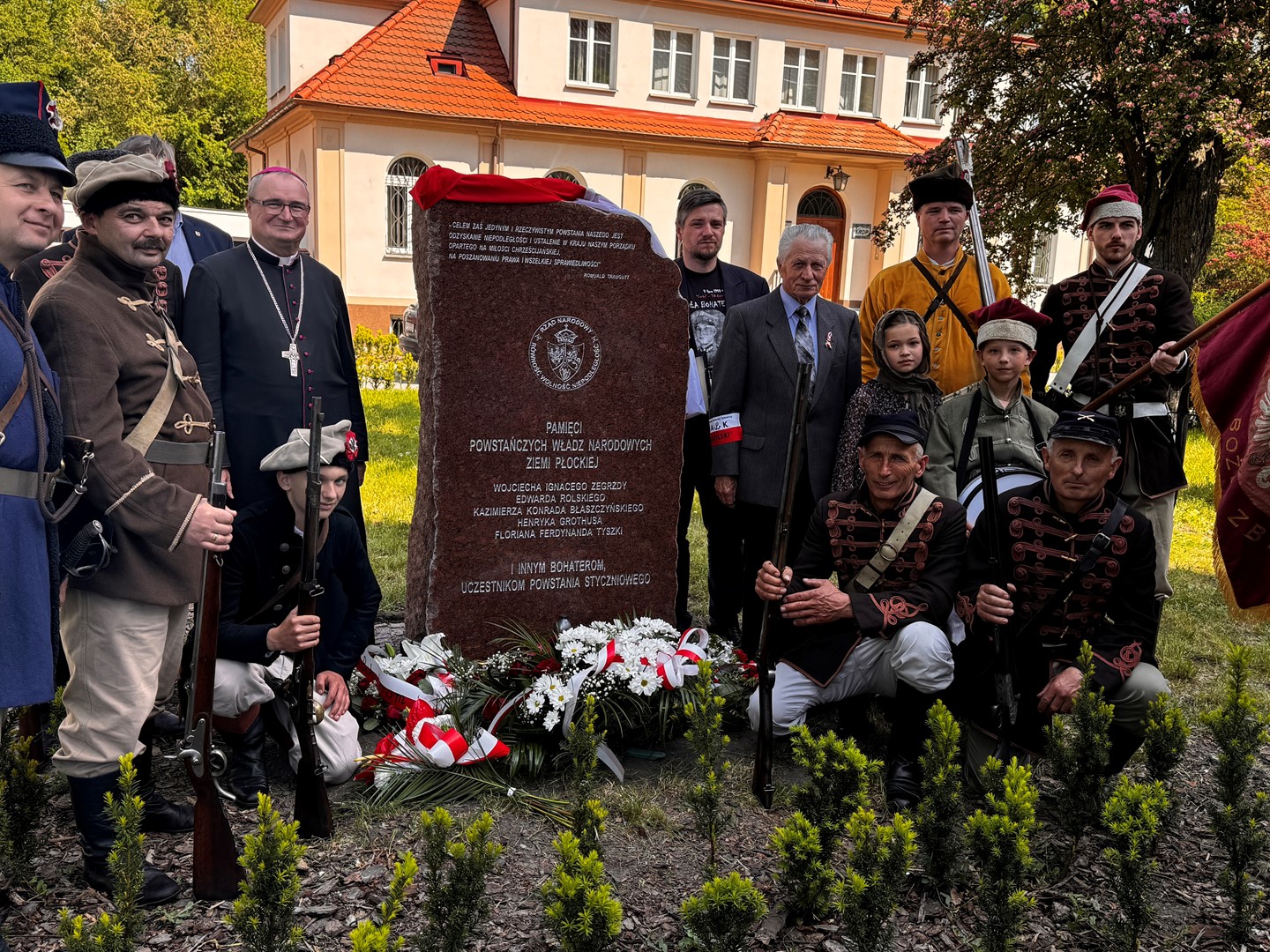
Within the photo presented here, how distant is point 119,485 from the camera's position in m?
2.88

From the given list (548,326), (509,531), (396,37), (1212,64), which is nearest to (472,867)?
(509,531)

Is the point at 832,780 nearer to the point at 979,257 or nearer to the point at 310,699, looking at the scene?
the point at 310,699

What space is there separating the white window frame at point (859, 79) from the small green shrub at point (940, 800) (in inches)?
984

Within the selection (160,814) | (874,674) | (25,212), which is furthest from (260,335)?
(874,674)

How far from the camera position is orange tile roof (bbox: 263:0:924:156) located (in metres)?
21.0

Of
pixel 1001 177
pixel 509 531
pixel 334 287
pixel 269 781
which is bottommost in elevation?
pixel 269 781

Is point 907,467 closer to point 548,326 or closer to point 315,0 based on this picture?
point 548,326

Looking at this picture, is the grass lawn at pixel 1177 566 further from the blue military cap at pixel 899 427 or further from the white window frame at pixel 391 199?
the white window frame at pixel 391 199

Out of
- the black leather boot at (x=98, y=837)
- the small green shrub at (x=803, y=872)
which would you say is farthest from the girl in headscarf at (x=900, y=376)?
the black leather boot at (x=98, y=837)

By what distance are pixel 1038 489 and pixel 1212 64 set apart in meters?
8.15

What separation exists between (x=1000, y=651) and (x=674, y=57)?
2292 cm

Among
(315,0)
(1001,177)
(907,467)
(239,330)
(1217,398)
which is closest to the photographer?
(1217,398)

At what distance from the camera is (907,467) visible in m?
3.92

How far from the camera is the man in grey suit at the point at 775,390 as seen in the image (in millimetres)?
4695
